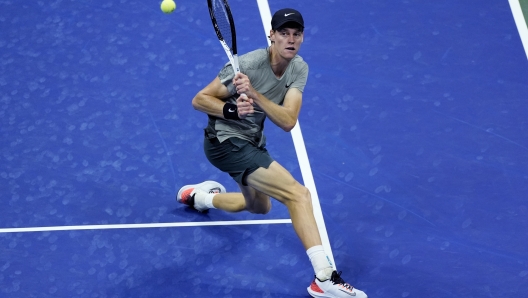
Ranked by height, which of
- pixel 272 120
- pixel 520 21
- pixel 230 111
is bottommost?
pixel 520 21

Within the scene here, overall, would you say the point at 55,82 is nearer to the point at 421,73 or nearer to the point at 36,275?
the point at 36,275

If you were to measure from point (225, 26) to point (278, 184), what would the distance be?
1.18 meters

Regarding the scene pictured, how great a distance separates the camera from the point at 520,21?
920 cm

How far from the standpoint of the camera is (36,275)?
22.2 feet

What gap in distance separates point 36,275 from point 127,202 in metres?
1.02

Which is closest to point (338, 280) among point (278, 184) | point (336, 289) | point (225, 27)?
point (336, 289)

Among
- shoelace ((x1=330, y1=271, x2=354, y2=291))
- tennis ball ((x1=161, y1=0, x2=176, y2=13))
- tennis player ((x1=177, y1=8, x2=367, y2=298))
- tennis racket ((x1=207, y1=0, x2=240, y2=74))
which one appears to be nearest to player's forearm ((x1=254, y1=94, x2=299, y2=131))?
tennis player ((x1=177, y1=8, x2=367, y2=298))

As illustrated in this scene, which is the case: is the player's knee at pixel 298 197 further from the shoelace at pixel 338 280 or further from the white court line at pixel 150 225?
the white court line at pixel 150 225

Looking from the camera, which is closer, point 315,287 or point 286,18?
point 286,18

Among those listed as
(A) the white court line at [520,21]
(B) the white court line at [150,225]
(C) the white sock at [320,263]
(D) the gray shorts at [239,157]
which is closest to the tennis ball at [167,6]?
(D) the gray shorts at [239,157]

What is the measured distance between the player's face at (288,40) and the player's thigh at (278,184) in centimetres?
81

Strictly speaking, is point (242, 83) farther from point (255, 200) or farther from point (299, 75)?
point (255, 200)

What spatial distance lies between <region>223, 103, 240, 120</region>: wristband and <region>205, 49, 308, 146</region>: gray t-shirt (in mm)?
169

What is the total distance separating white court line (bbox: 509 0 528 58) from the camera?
898 centimetres
